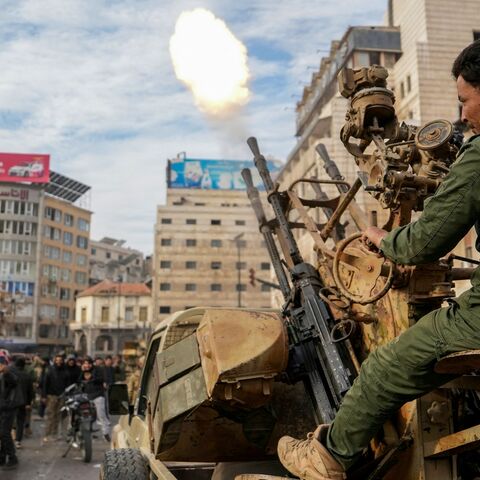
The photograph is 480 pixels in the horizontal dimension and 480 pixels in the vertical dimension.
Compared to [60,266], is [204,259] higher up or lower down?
lower down

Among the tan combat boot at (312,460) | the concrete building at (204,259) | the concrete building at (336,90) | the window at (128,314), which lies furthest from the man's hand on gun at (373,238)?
the window at (128,314)

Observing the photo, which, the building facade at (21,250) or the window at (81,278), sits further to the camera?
the window at (81,278)

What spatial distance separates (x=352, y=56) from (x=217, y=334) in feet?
159

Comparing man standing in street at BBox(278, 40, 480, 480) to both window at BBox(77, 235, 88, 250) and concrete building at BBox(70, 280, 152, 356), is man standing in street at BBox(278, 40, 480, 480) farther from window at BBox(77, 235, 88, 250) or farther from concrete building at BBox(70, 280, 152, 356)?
window at BBox(77, 235, 88, 250)

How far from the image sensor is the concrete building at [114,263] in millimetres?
129500

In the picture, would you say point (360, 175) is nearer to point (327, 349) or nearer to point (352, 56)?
point (327, 349)

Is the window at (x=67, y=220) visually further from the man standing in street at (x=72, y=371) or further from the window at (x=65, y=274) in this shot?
the man standing in street at (x=72, y=371)

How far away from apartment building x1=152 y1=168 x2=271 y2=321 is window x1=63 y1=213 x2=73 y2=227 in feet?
56.5

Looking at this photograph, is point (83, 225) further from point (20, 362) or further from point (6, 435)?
point (6, 435)

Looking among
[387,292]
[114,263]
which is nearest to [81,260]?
[114,263]

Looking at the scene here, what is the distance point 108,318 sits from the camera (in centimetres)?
9638

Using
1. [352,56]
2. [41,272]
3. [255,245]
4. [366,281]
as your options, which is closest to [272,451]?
[366,281]

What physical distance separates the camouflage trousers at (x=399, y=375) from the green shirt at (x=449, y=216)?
6.8 inches

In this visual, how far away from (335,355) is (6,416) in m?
8.55
